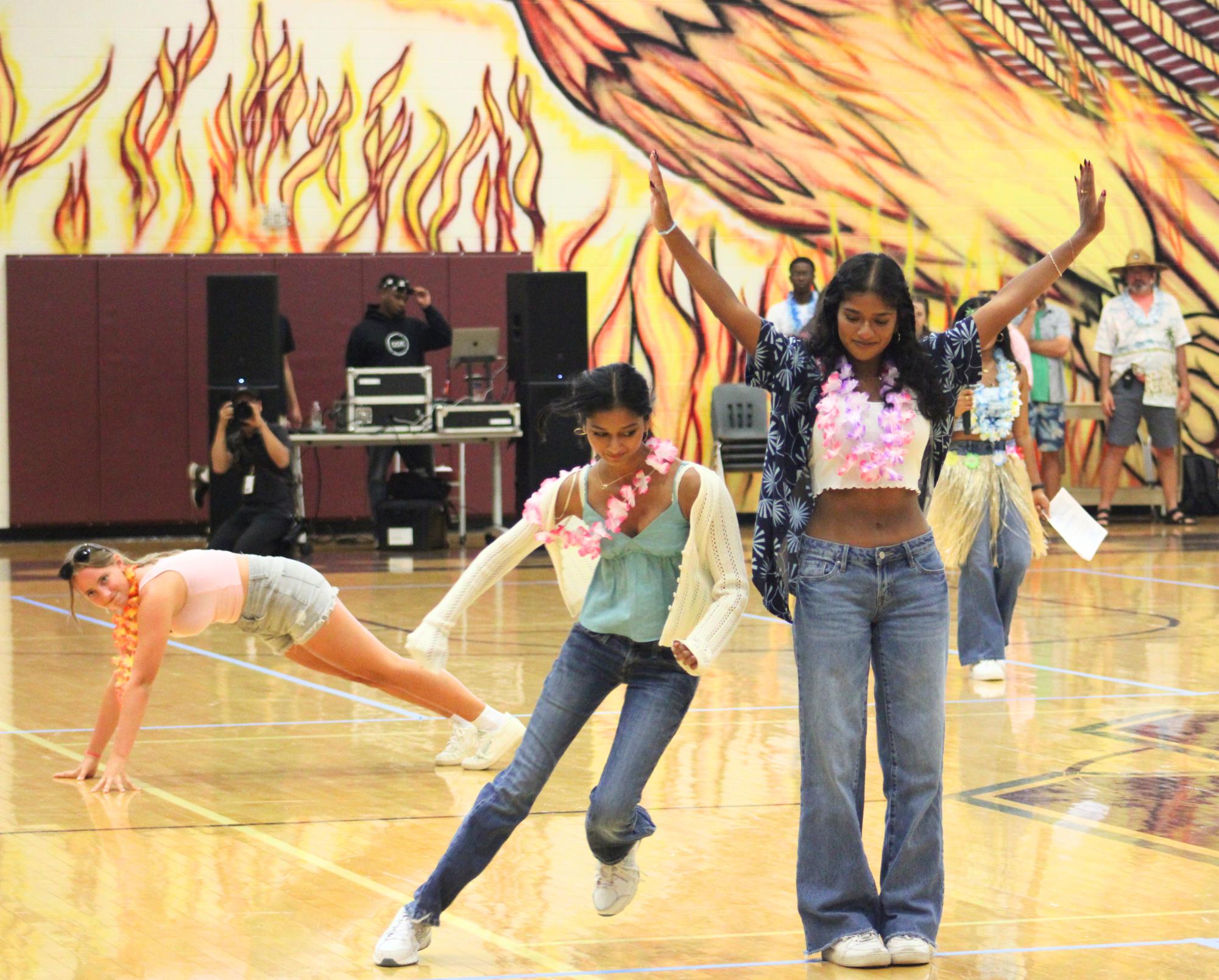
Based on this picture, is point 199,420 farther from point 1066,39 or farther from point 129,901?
point 129,901

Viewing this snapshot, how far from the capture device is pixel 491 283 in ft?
51.6

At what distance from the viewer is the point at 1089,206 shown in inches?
169

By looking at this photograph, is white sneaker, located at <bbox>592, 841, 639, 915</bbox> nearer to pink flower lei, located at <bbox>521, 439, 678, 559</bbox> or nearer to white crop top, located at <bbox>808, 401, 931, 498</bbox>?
pink flower lei, located at <bbox>521, 439, 678, 559</bbox>

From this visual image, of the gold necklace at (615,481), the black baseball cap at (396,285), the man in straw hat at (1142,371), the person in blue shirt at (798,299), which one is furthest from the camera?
the man in straw hat at (1142,371)

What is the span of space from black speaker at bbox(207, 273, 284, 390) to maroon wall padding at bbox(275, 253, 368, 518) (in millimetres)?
1224

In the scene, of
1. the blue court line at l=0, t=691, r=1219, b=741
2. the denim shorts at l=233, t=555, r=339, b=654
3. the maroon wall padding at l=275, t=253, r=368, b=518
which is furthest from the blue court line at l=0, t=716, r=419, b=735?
the maroon wall padding at l=275, t=253, r=368, b=518

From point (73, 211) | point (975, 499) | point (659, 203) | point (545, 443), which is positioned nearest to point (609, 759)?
point (659, 203)

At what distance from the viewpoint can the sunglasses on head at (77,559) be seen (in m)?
5.82

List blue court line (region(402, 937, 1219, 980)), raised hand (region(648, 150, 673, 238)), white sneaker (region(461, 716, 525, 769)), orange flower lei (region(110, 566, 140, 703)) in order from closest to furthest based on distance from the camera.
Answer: blue court line (region(402, 937, 1219, 980)), raised hand (region(648, 150, 673, 238)), orange flower lei (region(110, 566, 140, 703)), white sneaker (region(461, 716, 525, 769))

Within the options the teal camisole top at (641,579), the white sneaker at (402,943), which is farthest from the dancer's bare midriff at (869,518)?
the white sneaker at (402,943)

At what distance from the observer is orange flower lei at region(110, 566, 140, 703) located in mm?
5805

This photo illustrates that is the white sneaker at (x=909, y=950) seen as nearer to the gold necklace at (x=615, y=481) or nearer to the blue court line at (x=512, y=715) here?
the gold necklace at (x=615, y=481)

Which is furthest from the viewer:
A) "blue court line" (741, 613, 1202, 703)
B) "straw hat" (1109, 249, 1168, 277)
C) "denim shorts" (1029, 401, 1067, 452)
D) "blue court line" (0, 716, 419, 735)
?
"denim shorts" (1029, 401, 1067, 452)

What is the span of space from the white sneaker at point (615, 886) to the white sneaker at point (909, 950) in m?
0.68
